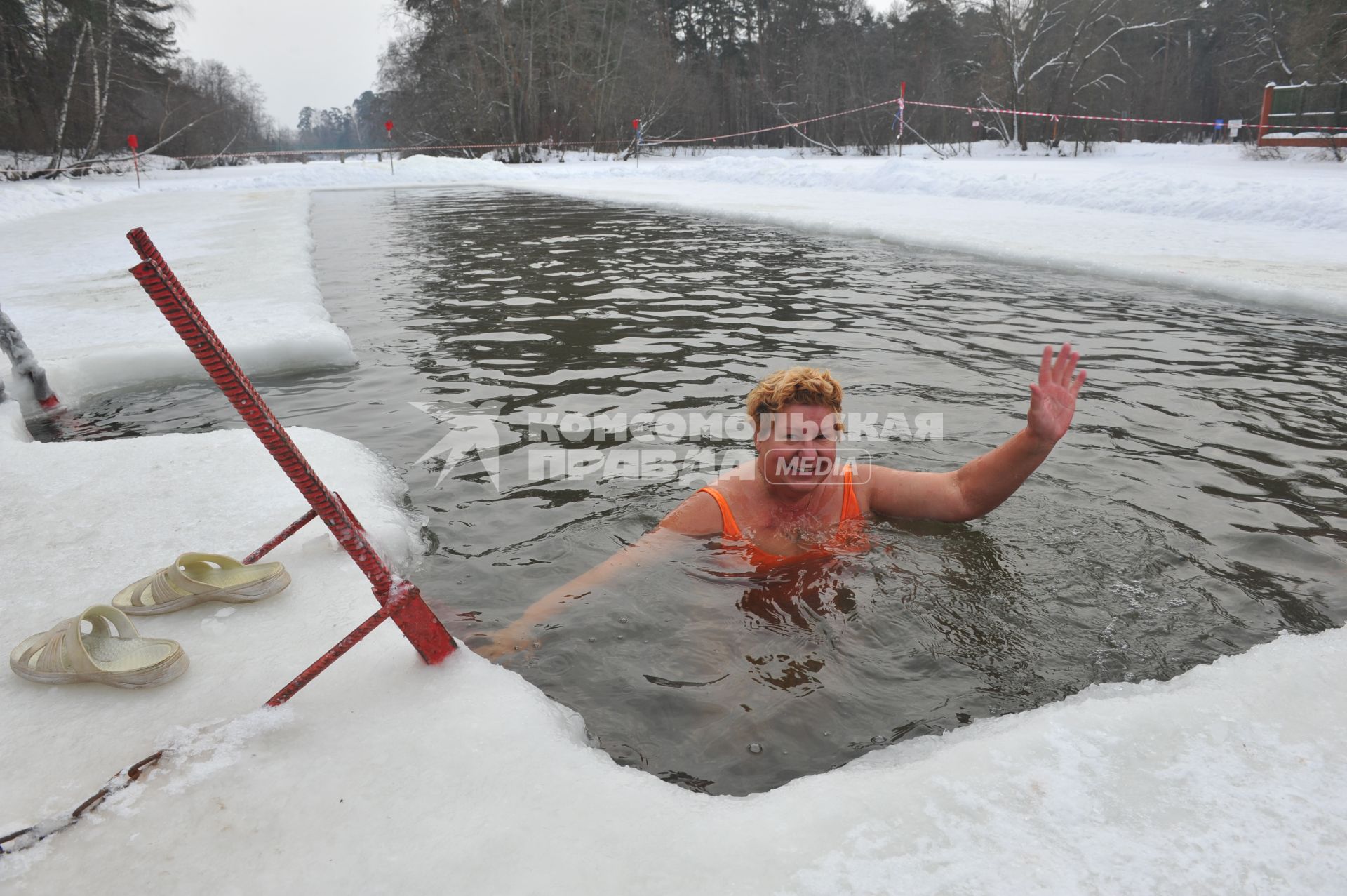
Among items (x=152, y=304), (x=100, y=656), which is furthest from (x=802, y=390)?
(x=152, y=304)

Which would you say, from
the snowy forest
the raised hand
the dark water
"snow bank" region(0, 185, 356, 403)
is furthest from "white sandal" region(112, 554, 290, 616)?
the snowy forest

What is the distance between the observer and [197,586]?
2520mm

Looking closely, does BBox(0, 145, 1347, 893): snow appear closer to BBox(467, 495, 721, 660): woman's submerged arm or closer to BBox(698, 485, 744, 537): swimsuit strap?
BBox(467, 495, 721, 660): woman's submerged arm

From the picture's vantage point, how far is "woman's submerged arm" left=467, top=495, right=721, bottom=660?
296cm

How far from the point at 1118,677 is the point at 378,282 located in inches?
359

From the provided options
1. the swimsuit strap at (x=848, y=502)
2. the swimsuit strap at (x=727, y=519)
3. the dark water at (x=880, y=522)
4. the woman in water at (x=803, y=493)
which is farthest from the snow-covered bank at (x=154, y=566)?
the swimsuit strap at (x=848, y=502)

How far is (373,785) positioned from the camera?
1896 millimetres

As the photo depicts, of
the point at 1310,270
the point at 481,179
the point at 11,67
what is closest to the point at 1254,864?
the point at 1310,270

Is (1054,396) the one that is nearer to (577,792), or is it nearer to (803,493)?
(803,493)

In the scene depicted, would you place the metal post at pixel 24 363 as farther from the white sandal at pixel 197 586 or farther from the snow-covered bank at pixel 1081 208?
the snow-covered bank at pixel 1081 208

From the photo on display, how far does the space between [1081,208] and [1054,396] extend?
40.3 feet

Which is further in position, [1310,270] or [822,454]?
[1310,270]

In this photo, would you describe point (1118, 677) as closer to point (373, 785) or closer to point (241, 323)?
point (373, 785)

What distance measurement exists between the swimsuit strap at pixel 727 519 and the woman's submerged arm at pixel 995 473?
65 centimetres
